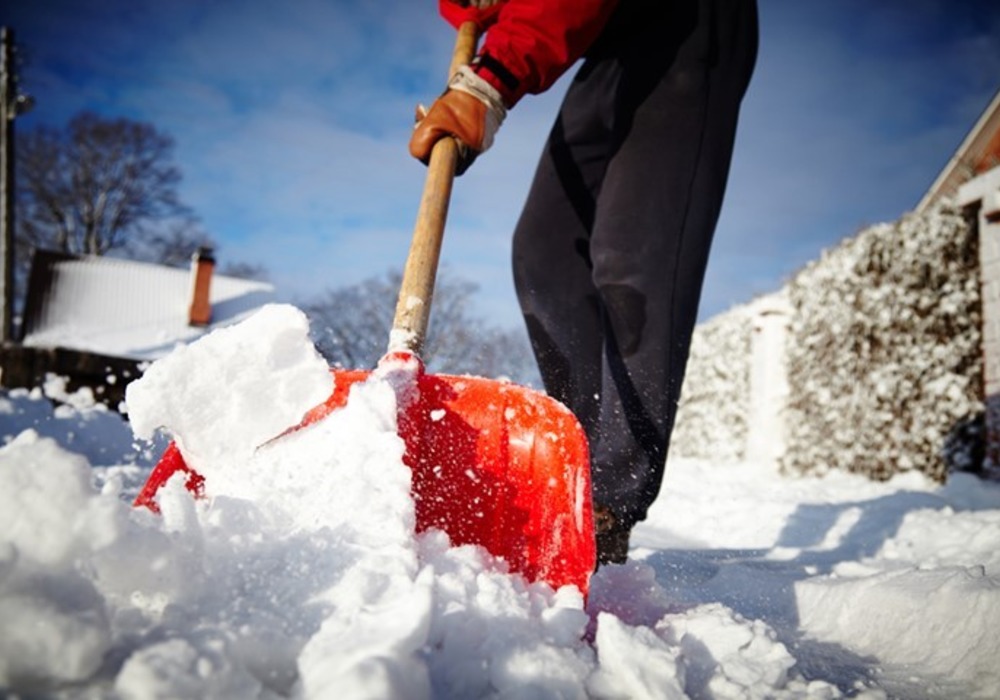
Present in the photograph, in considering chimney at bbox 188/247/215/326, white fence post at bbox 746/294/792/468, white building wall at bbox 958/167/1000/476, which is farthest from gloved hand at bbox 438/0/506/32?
chimney at bbox 188/247/215/326

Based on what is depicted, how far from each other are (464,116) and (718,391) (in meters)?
6.66

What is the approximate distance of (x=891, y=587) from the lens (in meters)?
1.19

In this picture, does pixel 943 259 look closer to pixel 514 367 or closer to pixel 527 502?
pixel 527 502

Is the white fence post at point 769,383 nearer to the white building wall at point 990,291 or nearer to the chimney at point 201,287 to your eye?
the white building wall at point 990,291

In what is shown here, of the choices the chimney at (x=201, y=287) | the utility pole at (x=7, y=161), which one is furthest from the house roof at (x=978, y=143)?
the utility pole at (x=7, y=161)

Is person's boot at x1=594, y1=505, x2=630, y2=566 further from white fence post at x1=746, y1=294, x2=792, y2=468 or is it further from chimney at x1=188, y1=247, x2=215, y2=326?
chimney at x1=188, y1=247, x2=215, y2=326

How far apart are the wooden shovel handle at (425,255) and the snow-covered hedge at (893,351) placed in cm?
429

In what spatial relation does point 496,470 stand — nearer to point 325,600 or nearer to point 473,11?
point 325,600

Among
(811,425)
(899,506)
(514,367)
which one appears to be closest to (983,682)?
(899,506)

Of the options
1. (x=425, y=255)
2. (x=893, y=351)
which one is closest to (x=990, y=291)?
(x=893, y=351)

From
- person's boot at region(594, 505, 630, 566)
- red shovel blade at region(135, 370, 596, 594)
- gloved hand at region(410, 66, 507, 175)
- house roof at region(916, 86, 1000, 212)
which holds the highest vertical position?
house roof at region(916, 86, 1000, 212)

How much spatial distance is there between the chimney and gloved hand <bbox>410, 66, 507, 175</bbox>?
15.7m

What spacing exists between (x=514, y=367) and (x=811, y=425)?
1448 centimetres

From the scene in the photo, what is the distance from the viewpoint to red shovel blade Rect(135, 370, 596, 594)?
3.38 ft
